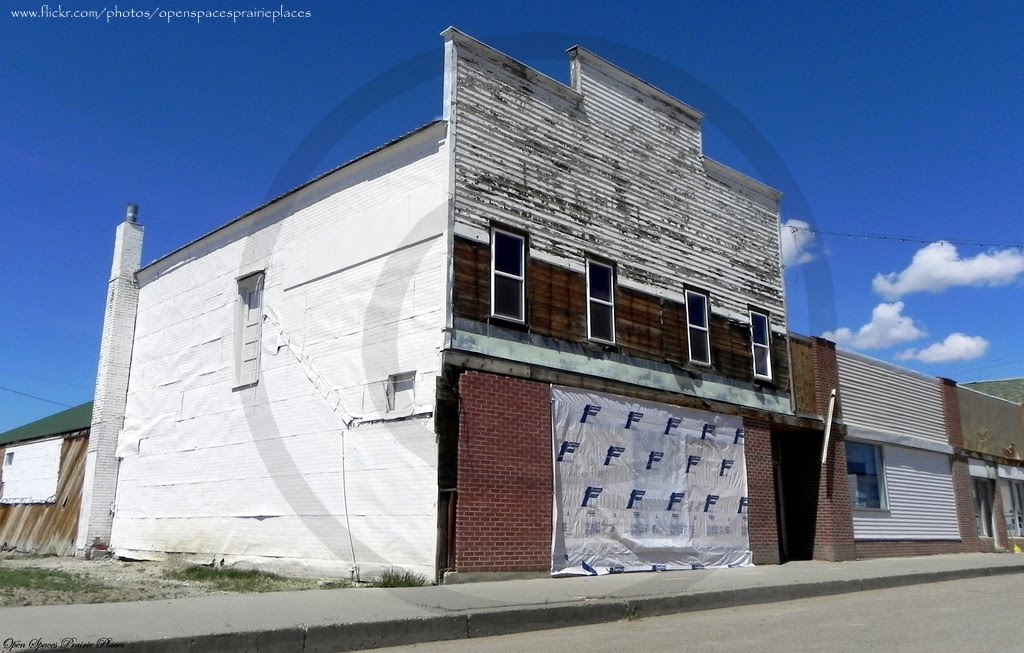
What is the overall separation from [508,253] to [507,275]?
0.43m

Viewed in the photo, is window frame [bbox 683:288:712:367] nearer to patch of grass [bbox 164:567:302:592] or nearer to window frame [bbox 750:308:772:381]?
window frame [bbox 750:308:772:381]

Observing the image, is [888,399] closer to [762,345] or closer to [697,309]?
[762,345]

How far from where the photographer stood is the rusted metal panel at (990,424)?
87.0 feet

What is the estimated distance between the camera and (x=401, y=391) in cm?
1327

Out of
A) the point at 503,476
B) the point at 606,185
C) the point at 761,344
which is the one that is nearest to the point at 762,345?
the point at 761,344

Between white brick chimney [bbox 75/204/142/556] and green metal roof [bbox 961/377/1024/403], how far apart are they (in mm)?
31996

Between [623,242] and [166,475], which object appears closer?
[623,242]

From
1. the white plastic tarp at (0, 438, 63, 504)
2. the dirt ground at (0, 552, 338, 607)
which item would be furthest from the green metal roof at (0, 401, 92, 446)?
the dirt ground at (0, 552, 338, 607)

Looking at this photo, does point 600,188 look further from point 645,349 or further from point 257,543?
point 257,543

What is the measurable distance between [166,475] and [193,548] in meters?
2.05

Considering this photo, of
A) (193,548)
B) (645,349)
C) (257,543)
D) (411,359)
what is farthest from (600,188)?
(193,548)

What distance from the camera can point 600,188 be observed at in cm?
1606

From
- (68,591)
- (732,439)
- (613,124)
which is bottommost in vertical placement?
(68,591)

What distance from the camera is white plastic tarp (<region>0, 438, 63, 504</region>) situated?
2131 centimetres
